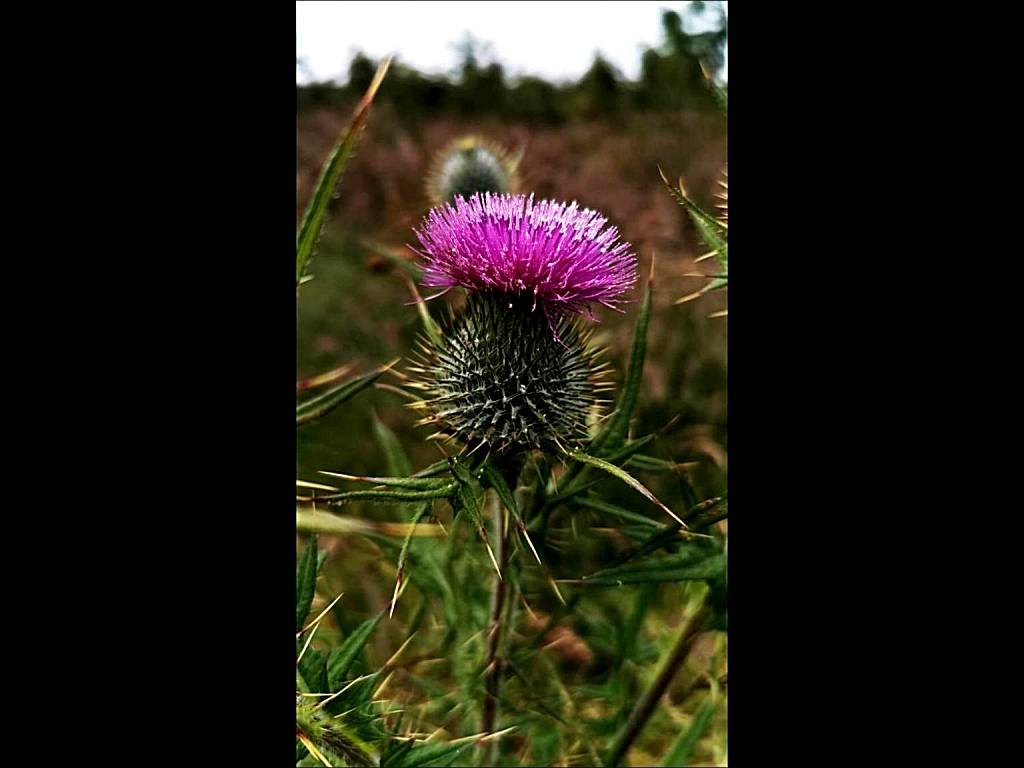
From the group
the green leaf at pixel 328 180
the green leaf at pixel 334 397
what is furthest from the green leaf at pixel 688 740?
the green leaf at pixel 328 180

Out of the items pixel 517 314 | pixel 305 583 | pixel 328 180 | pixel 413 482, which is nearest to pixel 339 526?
pixel 305 583

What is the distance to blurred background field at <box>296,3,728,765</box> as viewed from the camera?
297 cm

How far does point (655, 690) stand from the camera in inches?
94.2

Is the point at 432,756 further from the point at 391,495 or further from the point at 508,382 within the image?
the point at 508,382

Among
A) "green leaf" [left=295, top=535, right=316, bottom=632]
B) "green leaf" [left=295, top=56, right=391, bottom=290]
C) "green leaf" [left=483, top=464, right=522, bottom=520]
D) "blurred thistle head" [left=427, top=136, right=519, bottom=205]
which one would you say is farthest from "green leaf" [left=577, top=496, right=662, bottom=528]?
"blurred thistle head" [left=427, top=136, right=519, bottom=205]

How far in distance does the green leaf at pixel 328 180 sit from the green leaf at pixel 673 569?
3.09ft

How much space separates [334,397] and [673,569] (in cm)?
90

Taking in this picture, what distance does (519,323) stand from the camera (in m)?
2.01

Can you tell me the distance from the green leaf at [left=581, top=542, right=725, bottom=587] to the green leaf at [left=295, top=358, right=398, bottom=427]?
0.66 m

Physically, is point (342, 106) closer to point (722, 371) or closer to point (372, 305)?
point (372, 305)

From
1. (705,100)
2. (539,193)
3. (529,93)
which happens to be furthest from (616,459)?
(529,93)
